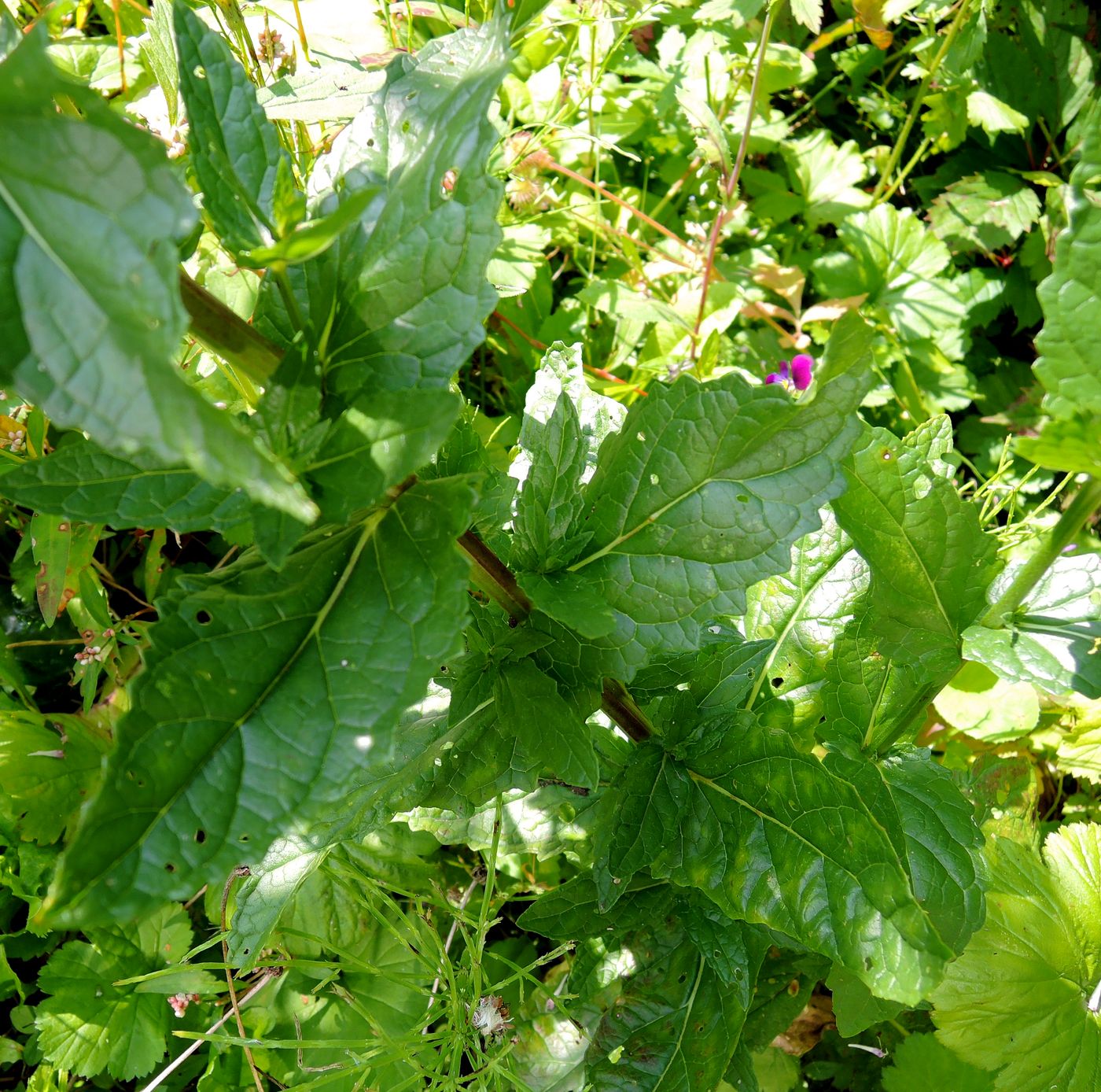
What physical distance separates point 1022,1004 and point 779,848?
982mm

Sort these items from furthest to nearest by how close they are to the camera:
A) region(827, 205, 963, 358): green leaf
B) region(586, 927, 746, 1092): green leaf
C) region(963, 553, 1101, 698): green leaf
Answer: region(827, 205, 963, 358): green leaf, region(586, 927, 746, 1092): green leaf, region(963, 553, 1101, 698): green leaf

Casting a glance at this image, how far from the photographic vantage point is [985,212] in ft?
10.4

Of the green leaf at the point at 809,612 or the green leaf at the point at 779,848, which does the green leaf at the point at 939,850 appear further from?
the green leaf at the point at 809,612

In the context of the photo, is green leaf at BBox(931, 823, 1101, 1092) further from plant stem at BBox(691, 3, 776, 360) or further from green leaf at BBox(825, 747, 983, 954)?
plant stem at BBox(691, 3, 776, 360)

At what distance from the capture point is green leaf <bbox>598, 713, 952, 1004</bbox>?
135cm

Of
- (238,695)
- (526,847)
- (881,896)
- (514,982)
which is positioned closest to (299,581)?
(238,695)

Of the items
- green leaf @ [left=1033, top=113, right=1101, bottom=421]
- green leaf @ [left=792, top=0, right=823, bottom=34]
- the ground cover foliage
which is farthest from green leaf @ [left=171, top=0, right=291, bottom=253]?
green leaf @ [left=792, top=0, right=823, bottom=34]

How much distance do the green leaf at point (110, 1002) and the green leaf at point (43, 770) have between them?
1.01ft

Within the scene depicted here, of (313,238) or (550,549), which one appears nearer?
(313,238)

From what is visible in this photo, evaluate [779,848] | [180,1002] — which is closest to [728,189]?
[779,848]

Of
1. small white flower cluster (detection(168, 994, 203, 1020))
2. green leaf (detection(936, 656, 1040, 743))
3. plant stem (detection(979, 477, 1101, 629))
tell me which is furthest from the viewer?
green leaf (detection(936, 656, 1040, 743))

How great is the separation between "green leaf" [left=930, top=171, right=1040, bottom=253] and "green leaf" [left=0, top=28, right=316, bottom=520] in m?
3.06

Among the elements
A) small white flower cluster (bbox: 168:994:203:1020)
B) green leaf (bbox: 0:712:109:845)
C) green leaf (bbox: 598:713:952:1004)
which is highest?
green leaf (bbox: 598:713:952:1004)

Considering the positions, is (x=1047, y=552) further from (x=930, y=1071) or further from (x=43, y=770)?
(x=43, y=770)
